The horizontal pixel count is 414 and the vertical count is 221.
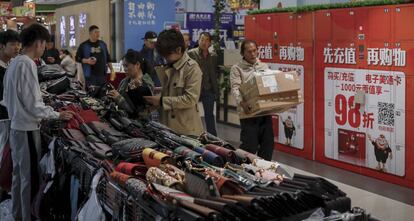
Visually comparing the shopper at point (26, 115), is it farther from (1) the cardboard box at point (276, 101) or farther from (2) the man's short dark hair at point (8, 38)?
(1) the cardboard box at point (276, 101)

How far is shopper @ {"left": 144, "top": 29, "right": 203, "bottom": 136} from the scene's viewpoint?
4125 millimetres

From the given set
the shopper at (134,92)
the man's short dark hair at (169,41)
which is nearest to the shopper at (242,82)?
the shopper at (134,92)

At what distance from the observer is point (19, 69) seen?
163 inches

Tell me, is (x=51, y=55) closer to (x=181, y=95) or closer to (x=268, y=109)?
(x=268, y=109)

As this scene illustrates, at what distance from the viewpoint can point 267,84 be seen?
511cm

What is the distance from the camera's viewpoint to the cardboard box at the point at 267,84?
510 cm

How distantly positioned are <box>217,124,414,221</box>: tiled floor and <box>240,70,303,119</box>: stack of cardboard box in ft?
4.02

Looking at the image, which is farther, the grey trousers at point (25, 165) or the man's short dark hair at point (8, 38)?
the man's short dark hair at point (8, 38)

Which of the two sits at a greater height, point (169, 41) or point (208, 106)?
point (169, 41)

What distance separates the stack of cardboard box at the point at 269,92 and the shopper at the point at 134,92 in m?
1.01

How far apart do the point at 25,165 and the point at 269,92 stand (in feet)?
7.35

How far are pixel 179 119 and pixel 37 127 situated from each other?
1125 mm

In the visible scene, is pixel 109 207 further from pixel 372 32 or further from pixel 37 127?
pixel 372 32

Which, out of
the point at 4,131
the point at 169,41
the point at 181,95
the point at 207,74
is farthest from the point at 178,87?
the point at 207,74
